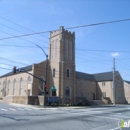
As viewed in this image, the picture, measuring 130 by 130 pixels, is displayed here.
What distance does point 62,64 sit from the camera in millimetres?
42844

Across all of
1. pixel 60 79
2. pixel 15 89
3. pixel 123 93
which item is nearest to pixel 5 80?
pixel 15 89

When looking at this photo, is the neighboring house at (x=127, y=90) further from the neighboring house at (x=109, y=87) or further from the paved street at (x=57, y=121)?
the paved street at (x=57, y=121)

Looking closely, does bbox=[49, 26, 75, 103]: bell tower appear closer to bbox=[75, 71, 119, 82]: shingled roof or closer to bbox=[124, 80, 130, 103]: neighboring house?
bbox=[75, 71, 119, 82]: shingled roof

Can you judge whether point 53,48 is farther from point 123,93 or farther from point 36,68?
point 123,93

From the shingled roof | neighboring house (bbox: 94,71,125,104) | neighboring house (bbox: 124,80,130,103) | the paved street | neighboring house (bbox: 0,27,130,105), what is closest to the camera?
the paved street

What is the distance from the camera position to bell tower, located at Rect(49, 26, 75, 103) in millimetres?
42044

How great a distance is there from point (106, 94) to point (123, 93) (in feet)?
26.3

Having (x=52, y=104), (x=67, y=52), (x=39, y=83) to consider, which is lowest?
(x=52, y=104)

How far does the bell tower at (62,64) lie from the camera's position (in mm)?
42044

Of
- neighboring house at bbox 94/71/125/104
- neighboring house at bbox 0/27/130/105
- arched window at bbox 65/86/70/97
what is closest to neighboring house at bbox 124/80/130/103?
neighboring house at bbox 94/71/125/104

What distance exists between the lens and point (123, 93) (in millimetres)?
62812

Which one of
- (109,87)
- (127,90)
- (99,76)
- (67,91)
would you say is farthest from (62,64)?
(127,90)

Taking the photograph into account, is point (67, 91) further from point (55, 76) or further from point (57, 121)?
point (57, 121)

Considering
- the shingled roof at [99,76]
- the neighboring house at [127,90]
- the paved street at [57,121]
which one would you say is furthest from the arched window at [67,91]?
the neighboring house at [127,90]
